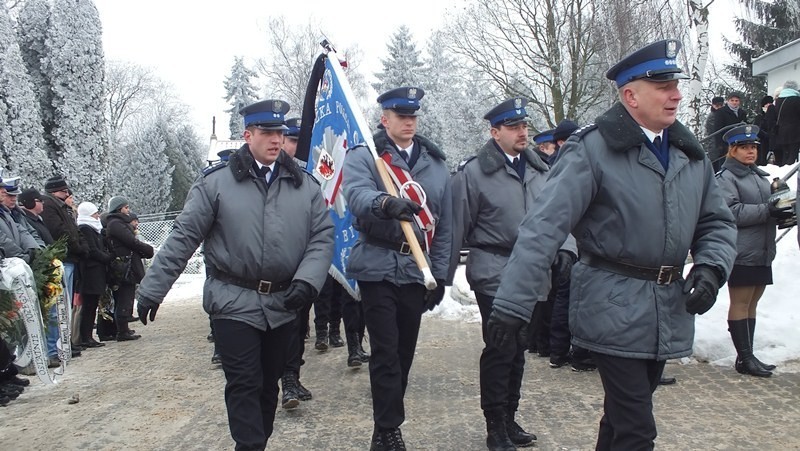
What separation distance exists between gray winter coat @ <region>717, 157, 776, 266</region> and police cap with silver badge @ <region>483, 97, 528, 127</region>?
97.9 inches

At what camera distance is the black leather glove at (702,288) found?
2.88 meters

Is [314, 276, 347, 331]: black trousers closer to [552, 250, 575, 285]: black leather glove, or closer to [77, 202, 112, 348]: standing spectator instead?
[77, 202, 112, 348]: standing spectator

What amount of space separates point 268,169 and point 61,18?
2321 centimetres

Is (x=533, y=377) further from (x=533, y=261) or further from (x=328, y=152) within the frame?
(x=533, y=261)

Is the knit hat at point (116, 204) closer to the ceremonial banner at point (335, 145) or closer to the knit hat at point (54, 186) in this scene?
the knit hat at point (54, 186)

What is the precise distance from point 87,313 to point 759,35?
85.6 ft

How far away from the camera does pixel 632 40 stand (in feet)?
79.4

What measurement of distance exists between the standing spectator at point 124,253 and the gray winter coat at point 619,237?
340 inches

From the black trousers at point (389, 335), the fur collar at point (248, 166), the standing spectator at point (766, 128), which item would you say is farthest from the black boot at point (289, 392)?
the standing spectator at point (766, 128)

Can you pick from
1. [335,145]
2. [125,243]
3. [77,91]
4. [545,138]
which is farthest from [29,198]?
[77,91]

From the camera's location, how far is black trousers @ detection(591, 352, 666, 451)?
2875mm

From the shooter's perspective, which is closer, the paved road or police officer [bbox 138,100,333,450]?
police officer [bbox 138,100,333,450]

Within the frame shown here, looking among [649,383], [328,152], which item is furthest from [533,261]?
[328,152]

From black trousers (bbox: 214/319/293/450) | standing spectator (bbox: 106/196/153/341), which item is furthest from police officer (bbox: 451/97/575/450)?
standing spectator (bbox: 106/196/153/341)
